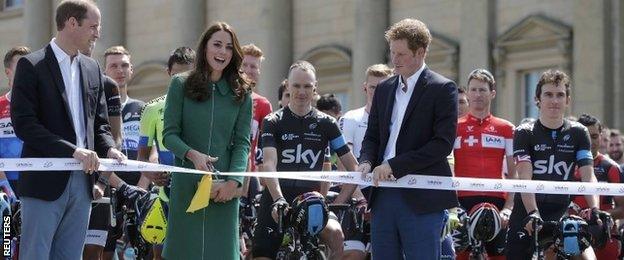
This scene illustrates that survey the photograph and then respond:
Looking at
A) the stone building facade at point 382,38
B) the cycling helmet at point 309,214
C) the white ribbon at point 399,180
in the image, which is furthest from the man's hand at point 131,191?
the stone building facade at point 382,38

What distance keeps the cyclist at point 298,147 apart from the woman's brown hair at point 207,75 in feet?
9.67

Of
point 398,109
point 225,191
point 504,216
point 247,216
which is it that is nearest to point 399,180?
point 398,109

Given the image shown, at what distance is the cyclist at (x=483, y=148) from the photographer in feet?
43.4

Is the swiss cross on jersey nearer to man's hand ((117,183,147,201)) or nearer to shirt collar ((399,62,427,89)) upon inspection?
man's hand ((117,183,147,201))

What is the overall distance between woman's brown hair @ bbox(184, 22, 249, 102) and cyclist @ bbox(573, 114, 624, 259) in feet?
19.5

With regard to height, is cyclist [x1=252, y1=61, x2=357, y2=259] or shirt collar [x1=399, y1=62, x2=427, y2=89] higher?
shirt collar [x1=399, y1=62, x2=427, y2=89]

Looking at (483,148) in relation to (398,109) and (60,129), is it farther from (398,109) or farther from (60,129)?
(60,129)

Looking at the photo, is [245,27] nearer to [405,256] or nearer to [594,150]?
[594,150]

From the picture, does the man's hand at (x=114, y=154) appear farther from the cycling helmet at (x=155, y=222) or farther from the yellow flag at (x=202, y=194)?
the cycling helmet at (x=155, y=222)

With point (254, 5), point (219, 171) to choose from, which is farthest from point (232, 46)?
point (254, 5)

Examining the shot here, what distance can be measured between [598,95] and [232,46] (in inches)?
735

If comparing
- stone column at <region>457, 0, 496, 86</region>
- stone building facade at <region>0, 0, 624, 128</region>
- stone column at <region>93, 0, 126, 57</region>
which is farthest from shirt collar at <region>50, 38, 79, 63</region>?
stone column at <region>93, 0, 126, 57</region>

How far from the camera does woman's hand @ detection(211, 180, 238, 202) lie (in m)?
9.09

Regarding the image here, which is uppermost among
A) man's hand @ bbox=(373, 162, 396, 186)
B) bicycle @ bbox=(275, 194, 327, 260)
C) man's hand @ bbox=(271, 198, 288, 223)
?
man's hand @ bbox=(373, 162, 396, 186)
